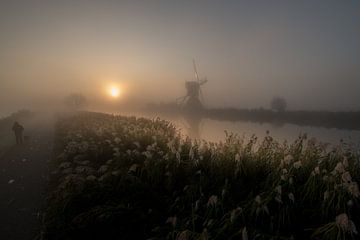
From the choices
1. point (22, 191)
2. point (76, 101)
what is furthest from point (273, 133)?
point (76, 101)

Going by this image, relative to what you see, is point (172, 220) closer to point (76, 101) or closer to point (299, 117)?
point (299, 117)

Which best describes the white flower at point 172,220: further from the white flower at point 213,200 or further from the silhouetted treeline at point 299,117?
the silhouetted treeline at point 299,117

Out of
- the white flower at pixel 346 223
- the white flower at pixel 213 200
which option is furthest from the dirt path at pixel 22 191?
the white flower at pixel 346 223

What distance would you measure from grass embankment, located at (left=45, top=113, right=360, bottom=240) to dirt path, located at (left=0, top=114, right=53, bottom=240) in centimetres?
75

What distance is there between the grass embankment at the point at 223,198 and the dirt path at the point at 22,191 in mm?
747

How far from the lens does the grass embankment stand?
189 inches

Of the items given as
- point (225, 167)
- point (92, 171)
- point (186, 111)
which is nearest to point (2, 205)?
point (92, 171)

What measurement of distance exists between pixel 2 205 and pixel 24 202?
61 centimetres

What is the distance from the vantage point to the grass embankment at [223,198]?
4793mm

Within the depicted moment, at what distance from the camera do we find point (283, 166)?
628 centimetres

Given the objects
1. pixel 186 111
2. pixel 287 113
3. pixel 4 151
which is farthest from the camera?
pixel 186 111

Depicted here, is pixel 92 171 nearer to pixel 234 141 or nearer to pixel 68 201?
pixel 68 201

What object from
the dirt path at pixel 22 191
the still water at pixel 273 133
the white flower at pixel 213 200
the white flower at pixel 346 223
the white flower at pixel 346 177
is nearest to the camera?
the white flower at pixel 346 223

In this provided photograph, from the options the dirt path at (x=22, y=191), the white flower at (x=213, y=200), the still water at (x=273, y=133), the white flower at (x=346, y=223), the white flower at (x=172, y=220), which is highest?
the white flower at (x=346, y=223)
